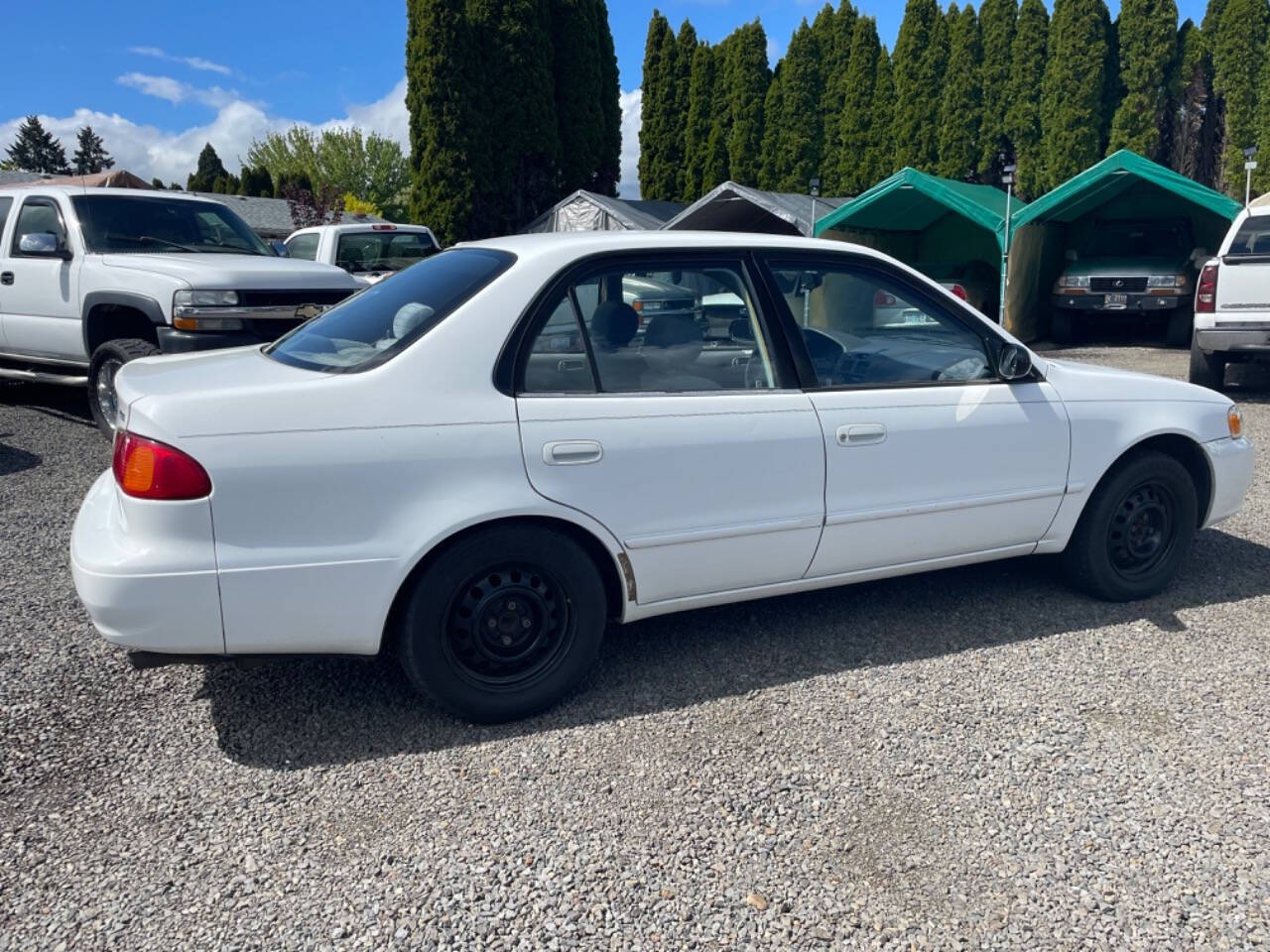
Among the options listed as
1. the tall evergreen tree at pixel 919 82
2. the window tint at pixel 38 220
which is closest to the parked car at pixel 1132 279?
the window tint at pixel 38 220

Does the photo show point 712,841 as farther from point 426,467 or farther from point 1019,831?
point 426,467

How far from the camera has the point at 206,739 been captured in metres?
3.21

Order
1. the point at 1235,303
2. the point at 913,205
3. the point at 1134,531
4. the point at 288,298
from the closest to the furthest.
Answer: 1. the point at 1134,531
2. the point at 288,298
3. the point at 1235,303
4. the point at 913,205

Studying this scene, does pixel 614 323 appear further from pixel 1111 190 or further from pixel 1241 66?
pixel 1241 66

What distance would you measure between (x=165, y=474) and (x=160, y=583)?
0.31 m

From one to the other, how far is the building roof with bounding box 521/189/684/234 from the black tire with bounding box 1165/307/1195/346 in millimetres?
9953

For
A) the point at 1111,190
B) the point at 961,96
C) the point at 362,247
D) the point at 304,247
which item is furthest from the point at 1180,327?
the point at 961,96

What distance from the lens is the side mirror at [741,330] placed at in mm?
3629

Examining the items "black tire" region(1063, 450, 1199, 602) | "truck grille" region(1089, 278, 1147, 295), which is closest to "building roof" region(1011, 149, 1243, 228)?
"truck grille" region(1089, 278, 1147, 295)

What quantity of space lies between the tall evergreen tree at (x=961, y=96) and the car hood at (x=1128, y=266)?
15.0 metres

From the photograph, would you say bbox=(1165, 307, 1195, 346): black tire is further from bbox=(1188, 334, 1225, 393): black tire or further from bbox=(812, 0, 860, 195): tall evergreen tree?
bbox=(812, 0, 860, 195): tall evergreen tree

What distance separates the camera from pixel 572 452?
316 cm

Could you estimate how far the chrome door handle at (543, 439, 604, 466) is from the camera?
314cm

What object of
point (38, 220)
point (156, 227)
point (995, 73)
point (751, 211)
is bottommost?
point (156, 227)
